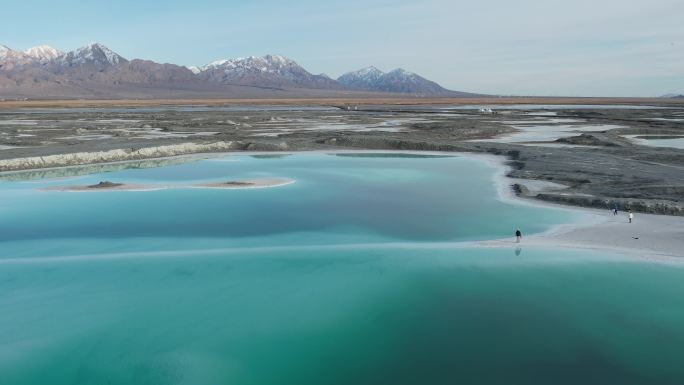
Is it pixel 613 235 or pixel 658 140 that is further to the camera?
pixel 658 140

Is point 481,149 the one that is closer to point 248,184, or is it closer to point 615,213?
point 248,184

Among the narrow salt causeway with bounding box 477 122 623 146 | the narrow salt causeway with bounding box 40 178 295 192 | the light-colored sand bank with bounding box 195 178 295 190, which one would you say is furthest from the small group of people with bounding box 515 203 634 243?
the narrow salt causeway with bounding box 477 122 623 146

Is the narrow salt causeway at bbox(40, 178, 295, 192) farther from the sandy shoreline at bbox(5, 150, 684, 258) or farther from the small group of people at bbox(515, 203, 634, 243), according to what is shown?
the small group of people at bbox(515, 203, 634, 243)

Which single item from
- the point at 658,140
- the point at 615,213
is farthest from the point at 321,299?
the point at 658,140

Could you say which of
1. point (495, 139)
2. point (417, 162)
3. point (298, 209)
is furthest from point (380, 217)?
point (495, 139)

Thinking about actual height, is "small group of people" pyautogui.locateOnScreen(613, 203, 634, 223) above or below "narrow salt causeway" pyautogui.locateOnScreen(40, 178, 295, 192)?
above

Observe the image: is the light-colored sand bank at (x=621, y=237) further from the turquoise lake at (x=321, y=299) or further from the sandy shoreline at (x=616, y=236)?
the turquoise lake at (x=321, y=299)

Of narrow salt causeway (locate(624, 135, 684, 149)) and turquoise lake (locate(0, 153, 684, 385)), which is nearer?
turquoise lake (locate(0, 153, 684, 385))

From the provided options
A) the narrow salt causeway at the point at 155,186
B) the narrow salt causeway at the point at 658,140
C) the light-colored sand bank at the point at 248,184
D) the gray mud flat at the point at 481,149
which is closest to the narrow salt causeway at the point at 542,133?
the gray mud flat at the point at 481,149
